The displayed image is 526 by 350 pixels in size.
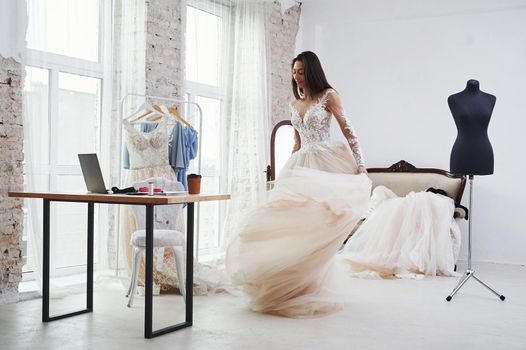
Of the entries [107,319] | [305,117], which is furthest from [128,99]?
[107,319]

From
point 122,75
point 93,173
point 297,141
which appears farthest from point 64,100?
point 297,141

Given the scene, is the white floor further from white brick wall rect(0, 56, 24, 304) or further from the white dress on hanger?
the white dress on hanger

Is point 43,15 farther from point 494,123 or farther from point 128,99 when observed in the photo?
point 494,123

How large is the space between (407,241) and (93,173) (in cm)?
325

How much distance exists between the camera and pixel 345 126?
4.28 m

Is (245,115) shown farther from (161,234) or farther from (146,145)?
(161,234)

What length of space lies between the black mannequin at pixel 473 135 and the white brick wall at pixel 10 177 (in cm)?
308

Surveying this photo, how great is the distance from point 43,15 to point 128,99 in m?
1.01

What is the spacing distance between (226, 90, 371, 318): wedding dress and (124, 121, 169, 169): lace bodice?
4.09 feet

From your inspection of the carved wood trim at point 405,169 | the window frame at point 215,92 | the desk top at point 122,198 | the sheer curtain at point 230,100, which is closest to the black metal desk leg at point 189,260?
the desk top at point 122,198

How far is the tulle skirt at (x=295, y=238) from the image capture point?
390cm

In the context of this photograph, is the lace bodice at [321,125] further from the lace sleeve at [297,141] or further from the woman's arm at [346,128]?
the lace sleeve at [297,141]

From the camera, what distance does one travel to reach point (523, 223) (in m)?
7.04

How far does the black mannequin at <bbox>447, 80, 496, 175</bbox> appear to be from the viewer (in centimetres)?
461
